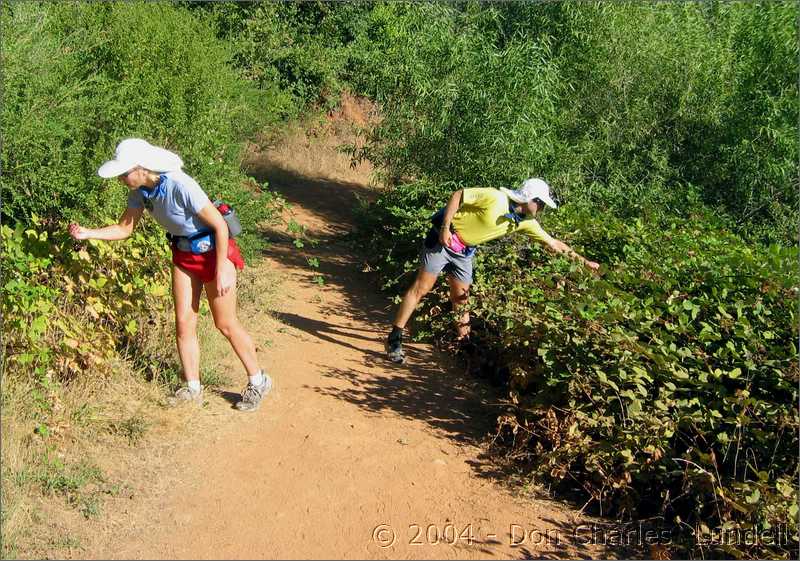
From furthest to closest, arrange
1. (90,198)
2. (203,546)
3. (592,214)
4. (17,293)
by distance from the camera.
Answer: (592,214)
(90,198)
(17,293)
(203,546)

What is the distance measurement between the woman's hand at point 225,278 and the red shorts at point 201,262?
84 millimetres

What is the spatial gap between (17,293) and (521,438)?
3.28 meters

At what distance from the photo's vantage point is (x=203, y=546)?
14.1 feet

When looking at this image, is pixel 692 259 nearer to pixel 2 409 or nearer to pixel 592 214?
pixel 592 214

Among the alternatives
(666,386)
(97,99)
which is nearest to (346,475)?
(666,386)

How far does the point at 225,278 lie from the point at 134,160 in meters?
0.86

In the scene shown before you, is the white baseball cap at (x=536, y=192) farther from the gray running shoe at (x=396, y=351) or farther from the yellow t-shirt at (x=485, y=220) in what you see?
the gray running shoe at (x=396, y=351)

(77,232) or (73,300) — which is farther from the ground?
(77,232)

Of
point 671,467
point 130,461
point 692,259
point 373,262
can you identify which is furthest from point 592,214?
point 130,461

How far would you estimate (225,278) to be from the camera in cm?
514

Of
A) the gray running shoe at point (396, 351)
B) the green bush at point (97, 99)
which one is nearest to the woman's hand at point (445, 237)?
the gray running shoe at point (396, 351)

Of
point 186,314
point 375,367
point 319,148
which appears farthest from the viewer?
point 319,148

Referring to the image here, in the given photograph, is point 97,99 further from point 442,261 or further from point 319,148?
point 319,148

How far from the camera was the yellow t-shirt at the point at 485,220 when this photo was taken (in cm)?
653
